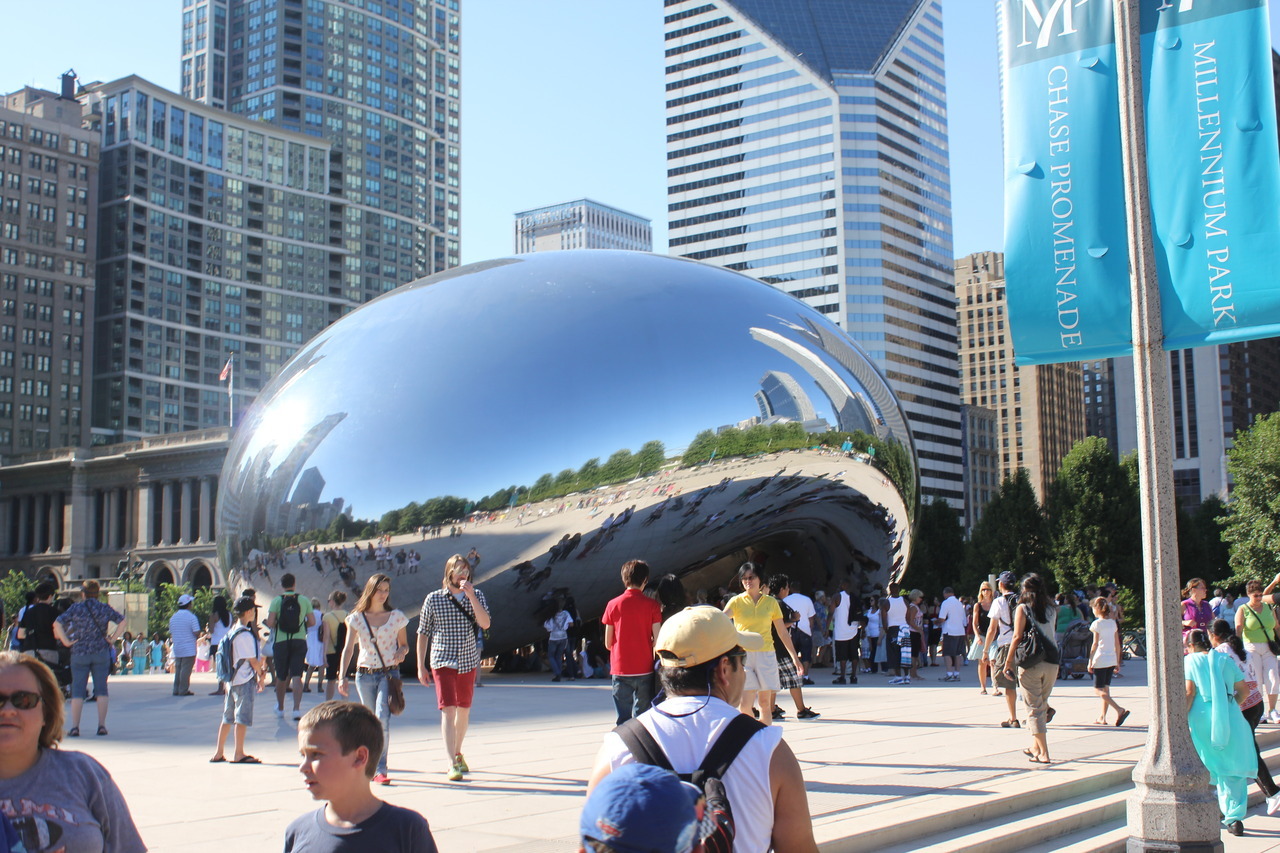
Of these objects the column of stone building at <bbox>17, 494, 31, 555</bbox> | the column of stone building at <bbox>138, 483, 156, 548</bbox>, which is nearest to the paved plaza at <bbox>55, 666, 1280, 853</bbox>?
the column of stone building at <bbox>138, 483, 156, 548</bbox>

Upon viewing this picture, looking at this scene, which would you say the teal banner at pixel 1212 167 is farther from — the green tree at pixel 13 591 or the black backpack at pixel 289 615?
the green tree at pixel 13 591

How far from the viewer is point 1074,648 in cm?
1908

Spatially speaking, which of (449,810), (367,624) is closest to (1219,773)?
(449,810)

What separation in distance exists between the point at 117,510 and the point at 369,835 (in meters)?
102

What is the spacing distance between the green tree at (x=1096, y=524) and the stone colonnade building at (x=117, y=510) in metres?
54.1

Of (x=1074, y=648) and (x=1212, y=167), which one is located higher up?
(x=1212, y=167)

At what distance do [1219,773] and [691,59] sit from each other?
153 m

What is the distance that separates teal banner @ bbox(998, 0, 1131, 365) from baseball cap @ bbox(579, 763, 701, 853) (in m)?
5.06

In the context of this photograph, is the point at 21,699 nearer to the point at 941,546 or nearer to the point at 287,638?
the point at 287,638

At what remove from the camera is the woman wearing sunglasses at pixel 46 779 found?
3156mm

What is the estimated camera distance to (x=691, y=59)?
15338 cm

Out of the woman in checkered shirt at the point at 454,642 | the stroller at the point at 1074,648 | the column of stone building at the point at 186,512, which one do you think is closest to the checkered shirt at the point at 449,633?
the woman in checkered shirt at the point at 454,642

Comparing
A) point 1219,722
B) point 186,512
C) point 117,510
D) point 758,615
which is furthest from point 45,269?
point 1219,722

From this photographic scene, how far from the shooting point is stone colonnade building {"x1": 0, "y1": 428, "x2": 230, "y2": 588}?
89.5 metres
